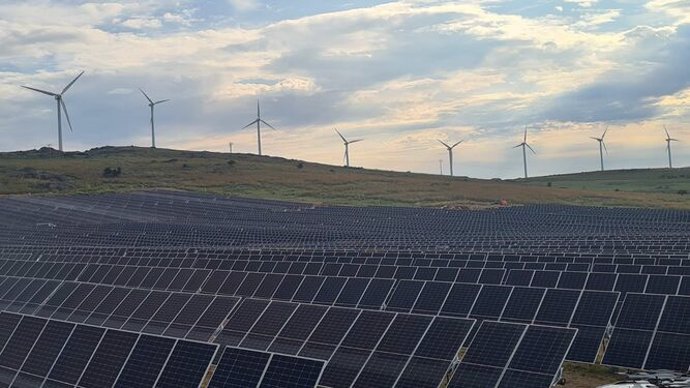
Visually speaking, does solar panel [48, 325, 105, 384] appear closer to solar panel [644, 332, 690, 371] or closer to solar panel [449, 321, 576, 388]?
solar panel [449, 321, 576, 388]

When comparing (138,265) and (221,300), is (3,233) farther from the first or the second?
(221,300)

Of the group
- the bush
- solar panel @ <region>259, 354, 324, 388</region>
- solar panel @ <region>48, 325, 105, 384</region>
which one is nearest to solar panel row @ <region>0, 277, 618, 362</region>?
solar panel @ <region>48, 325, 105, 384</region>

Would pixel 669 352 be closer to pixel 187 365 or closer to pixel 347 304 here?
pixel 347 304

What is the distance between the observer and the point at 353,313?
54.8ft

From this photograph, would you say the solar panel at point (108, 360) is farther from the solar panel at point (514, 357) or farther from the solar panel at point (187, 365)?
the solar panel at point (514, 357)

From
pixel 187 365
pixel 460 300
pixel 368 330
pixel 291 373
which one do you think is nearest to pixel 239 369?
pixel 187 365

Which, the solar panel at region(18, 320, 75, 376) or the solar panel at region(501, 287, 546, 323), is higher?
the solar panel at region(18, 320, 75, 376)

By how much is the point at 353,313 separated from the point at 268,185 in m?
99.1

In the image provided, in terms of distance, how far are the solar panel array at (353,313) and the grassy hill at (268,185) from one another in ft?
204

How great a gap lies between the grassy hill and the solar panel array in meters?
62.1

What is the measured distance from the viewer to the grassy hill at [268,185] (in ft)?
341

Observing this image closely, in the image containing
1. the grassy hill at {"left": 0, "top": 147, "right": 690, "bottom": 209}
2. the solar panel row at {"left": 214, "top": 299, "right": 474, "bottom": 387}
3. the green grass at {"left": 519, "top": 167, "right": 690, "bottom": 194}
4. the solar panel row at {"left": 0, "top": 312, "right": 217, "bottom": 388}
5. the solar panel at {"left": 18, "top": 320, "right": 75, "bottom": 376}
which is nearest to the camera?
the solar panel row at {"left": 0, "top": 312, "right": 217, "bottom": 388}

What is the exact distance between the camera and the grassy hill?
341ft

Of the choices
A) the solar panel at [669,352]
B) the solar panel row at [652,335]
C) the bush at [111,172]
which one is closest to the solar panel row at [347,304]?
the solar panel row at [652,335]
